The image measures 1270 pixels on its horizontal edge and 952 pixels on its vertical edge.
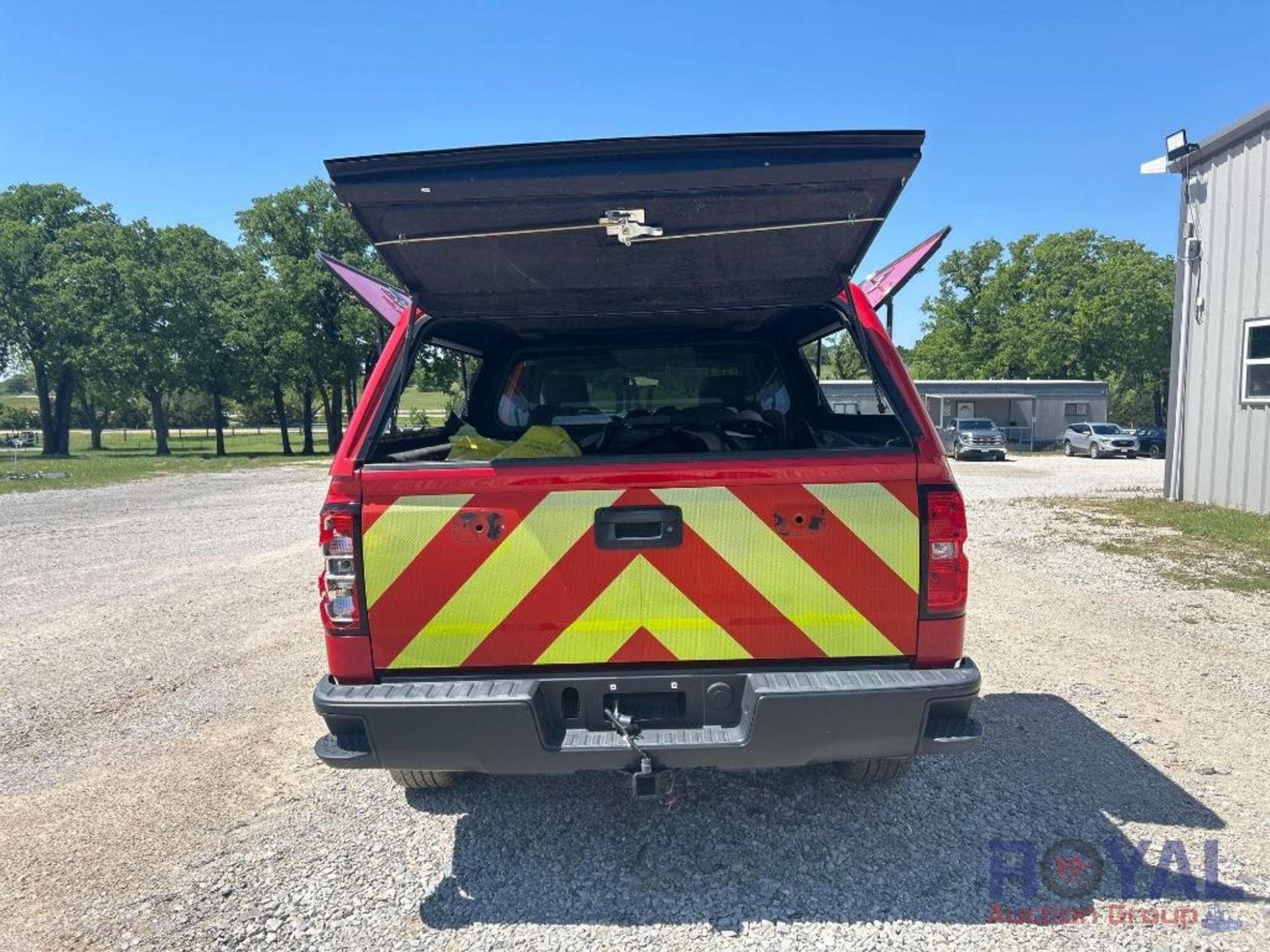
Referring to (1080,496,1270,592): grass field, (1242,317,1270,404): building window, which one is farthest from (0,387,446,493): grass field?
(1242,317,1270,404): building window

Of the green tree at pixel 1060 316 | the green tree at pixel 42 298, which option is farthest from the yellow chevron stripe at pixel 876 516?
the green tree at pixel 1060 316

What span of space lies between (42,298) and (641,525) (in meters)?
41.0

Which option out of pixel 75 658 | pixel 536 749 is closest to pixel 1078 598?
pixel 536 749

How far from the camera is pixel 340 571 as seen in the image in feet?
8.16

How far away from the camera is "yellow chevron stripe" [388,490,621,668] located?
2.48 meters

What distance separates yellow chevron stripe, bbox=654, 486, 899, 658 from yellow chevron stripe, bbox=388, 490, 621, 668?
11.0 inches

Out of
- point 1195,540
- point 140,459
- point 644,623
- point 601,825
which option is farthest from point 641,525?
point 140,459

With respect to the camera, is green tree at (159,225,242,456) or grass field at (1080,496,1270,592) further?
green tree at (159,225,242,456)

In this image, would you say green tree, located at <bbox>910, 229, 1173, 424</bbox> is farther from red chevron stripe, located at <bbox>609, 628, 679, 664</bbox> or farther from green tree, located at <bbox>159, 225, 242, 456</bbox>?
red chevron stripe, located at <bbox>609, 628, 679, 664</bbox>

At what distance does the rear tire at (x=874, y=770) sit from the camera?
3.01 metres

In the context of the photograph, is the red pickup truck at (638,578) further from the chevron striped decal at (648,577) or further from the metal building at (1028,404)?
the metal building at (1028,404)

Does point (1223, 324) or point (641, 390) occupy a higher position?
point (1223, 324)

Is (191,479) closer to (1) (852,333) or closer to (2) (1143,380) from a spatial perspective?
(1) (852,333)

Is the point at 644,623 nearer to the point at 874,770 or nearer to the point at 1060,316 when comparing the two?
the point at 874,770
